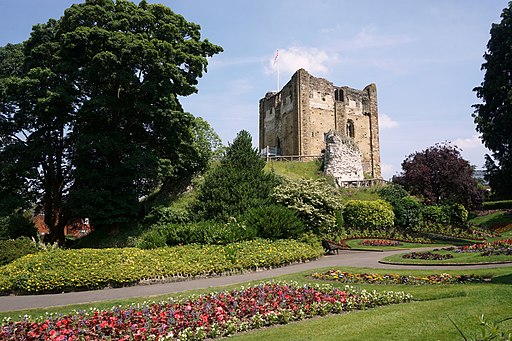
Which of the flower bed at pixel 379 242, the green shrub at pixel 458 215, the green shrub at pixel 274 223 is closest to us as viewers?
the green shrub at pixel 274 223

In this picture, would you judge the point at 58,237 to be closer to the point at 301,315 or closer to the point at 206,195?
the point at 206,195

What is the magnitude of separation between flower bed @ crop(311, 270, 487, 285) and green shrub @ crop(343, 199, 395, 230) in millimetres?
16398

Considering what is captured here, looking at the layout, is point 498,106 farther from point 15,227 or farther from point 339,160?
point 15,227

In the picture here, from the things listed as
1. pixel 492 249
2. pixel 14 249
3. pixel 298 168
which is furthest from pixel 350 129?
pixel 14 249

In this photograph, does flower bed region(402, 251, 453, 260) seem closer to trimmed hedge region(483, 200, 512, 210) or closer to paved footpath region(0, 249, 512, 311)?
paved footpath region(0, 249, 512, 311)

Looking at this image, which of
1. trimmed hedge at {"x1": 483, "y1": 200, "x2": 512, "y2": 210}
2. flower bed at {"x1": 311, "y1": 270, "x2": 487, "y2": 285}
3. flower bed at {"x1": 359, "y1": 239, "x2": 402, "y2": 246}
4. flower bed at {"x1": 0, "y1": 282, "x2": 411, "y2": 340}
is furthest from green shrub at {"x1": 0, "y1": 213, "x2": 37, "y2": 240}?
trimmed hedge at {"x1": 483, "y1": 200, "x2": 512, "y2": 210}

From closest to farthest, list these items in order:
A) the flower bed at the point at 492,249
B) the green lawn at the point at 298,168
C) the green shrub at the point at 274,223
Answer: the flower bed at the point at 492,249 < the green shrub at the point at 274,223 < the green lawn at the point at 298,168

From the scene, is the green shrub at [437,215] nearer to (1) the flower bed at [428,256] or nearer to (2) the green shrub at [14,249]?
(1) the flower bed at [428,256]

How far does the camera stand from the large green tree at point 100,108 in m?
22.8

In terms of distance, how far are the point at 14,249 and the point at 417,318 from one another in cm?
1487

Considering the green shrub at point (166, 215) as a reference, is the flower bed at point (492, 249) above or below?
below

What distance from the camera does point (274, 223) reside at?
706 inches

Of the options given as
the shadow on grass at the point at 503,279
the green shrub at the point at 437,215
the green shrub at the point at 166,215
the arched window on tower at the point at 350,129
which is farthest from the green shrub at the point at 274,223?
the arched window on tower at the point at 350,129

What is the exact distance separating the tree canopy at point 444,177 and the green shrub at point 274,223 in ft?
47.5
